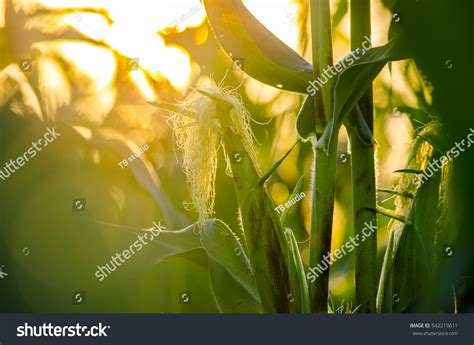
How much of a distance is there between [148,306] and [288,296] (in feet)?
1.47

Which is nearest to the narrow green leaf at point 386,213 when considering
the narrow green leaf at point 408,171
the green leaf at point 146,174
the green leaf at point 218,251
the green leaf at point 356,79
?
the narrow green leaf at point 408,171

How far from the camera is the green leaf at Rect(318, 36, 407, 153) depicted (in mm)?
2027

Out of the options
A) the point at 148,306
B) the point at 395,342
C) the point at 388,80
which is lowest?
the point at 395,342

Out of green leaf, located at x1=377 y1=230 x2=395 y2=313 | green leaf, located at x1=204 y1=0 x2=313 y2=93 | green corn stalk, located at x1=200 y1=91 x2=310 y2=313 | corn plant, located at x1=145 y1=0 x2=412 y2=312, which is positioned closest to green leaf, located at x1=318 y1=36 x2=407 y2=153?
corn plant, located at x1=145 y1=0 x2=412 y2=312

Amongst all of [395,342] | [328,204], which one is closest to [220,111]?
[328,204]

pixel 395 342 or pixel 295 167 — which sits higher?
pixel 295 167

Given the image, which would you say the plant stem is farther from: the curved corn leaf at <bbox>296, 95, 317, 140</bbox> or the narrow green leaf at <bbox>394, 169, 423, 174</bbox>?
the narrow green leaf at <bbox>394, 169, 423, 174</bbox>

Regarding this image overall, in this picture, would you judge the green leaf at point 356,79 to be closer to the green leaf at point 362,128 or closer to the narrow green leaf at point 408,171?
the green leaf at point 362,128

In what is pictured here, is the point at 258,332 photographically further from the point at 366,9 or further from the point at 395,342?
the point at 366,9

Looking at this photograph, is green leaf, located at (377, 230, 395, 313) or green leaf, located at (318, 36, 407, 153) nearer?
green leaf, located at (318, 36, 407, 153)

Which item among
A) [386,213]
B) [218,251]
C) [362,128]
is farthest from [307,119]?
[218,251]

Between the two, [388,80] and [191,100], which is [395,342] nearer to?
[388,80]

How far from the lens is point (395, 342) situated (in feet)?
7.15

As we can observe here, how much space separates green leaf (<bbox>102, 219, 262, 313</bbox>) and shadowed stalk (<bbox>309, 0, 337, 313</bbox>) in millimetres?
202
